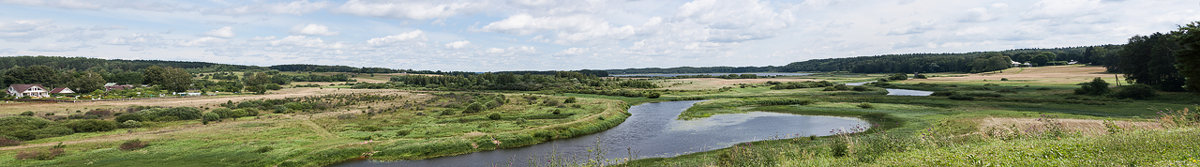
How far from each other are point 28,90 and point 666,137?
13054 centimetres

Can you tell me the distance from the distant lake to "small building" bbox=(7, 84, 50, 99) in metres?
115

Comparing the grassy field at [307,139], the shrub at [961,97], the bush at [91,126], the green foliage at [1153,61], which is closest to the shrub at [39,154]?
the grassy field at [307,139]

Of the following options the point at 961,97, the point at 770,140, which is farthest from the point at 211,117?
the point at 961,97

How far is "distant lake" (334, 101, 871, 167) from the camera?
33.6 m

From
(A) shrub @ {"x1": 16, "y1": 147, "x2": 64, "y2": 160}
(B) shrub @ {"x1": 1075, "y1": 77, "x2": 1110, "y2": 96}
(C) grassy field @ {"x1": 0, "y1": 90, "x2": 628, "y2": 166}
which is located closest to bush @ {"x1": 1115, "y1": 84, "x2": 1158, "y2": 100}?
(B) shrub @ {"x1": 1075, "y1": 77, "x2": 1110, "y2": 96}

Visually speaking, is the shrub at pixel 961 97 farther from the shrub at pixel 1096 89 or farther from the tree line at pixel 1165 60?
the tree line at pixel 1165 60

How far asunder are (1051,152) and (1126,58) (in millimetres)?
86953

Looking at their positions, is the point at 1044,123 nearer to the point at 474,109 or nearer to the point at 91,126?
the point at 474,109

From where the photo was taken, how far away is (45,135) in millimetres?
Result: 39281

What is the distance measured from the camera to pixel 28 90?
99.9 metres

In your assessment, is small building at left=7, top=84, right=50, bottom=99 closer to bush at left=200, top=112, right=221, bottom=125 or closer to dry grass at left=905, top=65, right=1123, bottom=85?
bush at left=200, top=112, right=221, bottom=125

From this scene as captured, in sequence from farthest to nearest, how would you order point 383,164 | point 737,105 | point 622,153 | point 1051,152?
point 737,105 < point 622,153 < point 383,164 < point 1051,152

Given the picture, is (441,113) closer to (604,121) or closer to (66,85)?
(604,121)

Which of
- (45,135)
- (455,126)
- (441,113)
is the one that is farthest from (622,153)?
(45,135)
